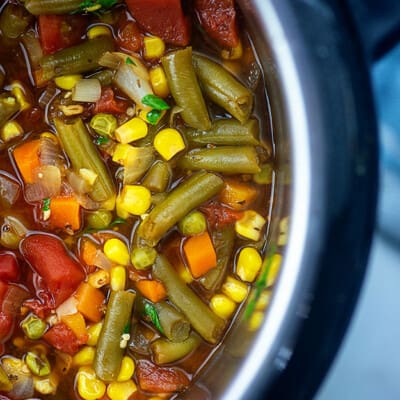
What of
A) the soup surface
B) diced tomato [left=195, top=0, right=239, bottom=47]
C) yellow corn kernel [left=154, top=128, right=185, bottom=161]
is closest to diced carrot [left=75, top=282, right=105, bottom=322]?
the soup surface

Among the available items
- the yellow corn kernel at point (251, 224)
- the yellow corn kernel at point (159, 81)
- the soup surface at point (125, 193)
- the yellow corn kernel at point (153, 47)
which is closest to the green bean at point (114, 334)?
the soup surface at point (125, 193)

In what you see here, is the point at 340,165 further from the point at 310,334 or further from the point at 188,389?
the point at 188,389

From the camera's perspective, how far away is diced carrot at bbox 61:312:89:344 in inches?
105

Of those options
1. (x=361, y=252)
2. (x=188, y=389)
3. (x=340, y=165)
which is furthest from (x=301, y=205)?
(x=188, y=389)

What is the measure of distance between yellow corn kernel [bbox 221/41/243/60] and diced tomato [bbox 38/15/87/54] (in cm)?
52

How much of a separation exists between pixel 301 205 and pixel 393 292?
3.12 ft

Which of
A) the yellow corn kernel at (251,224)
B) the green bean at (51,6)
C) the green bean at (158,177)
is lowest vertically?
the yellow corn kernel at (251,224)

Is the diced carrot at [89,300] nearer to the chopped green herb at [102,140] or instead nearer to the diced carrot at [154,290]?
the diced carrot at [154,290]

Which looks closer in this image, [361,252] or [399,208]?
[361,252]

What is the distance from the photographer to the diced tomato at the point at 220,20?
2.55 meters

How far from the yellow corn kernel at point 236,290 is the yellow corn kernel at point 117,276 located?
37cm

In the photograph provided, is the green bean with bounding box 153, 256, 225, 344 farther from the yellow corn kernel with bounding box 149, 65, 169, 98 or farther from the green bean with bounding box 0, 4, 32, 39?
the green bean with bounding box 0, 4, 32, 39

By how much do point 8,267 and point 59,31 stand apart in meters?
0.86

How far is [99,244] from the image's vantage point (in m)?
2.69
